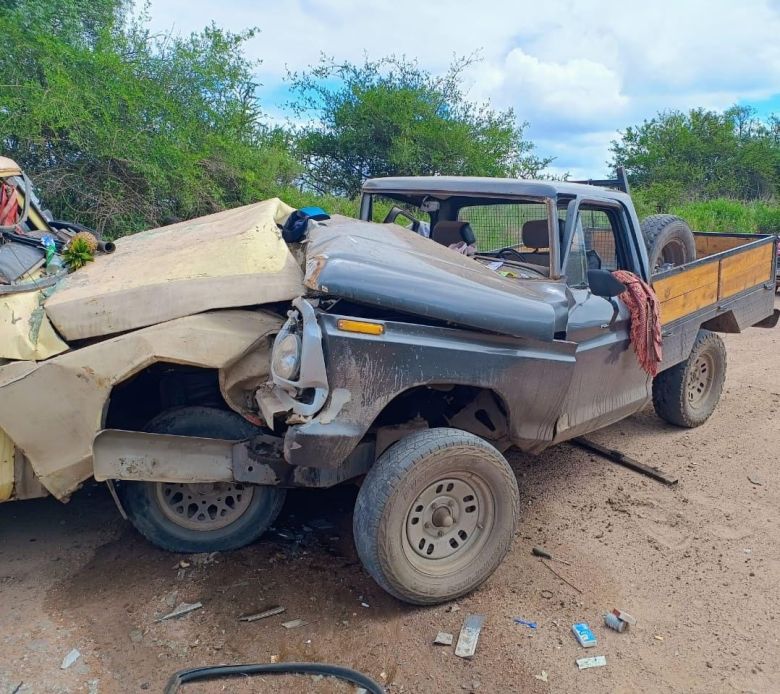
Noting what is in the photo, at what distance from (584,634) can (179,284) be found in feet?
8.42

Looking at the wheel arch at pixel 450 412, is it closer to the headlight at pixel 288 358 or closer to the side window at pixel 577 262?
the headlight at pixel 288 358

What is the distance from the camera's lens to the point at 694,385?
564 cm

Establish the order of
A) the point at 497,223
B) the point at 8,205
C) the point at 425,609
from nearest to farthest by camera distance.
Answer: the point at 425,609 → the point at 497,223 → the point at 8,205

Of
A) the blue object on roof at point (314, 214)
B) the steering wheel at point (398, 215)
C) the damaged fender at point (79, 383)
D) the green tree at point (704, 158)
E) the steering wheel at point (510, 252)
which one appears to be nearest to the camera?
the damaged fender at point (79, 383)

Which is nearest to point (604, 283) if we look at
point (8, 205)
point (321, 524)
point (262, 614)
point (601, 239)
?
point (601, 239)

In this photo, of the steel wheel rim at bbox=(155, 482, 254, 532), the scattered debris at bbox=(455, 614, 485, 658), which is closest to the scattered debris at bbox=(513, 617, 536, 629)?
the scattered debris at bbox=(455, 614, 485, 658)

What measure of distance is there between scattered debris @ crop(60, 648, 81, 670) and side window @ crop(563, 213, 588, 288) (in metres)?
3.16

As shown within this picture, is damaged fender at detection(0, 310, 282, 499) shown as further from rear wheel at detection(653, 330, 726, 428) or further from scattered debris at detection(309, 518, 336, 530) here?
rear wheel at detection(653, 330, 726, 428)

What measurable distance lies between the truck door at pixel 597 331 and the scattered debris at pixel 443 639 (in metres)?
1.39

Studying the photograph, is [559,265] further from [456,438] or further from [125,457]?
[125,457]

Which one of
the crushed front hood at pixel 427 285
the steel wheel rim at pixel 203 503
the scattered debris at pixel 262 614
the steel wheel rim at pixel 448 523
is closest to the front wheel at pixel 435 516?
the steel wheel rim at pixel 448 523

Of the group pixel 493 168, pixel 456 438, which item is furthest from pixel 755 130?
pixel 456 438

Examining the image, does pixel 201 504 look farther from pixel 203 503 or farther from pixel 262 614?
pixel 262 614

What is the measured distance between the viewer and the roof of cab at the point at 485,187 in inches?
155
